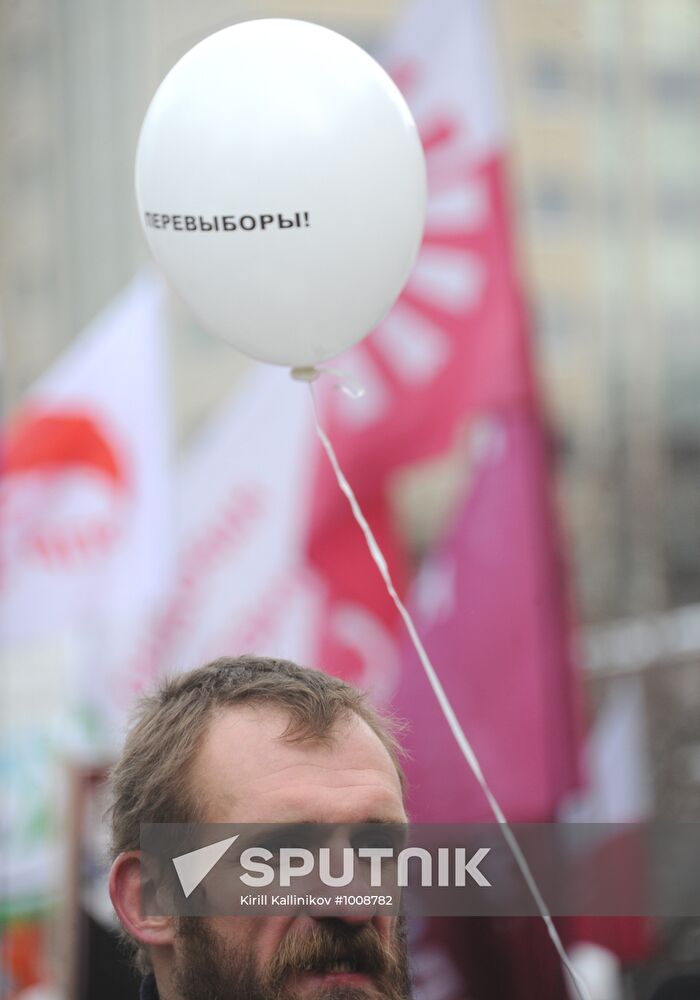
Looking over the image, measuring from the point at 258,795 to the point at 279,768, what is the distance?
0.04 meters

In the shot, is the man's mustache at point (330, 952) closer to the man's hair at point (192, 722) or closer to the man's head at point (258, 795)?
the man's head at point (258, 795)

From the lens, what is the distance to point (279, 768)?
2.08 m

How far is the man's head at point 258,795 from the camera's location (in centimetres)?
199

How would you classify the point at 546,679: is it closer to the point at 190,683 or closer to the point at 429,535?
the point at 190,683

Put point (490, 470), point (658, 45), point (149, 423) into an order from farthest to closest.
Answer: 1. point (658, 45)
2. point (149, 423)
3. point (490, 470)

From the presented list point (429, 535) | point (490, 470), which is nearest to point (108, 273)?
point (429, 535)

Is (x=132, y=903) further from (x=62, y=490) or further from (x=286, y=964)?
(x=62, y=490)

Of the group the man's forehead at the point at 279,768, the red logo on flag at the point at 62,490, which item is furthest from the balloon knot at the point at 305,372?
the red logo on flag at the point at 62,490

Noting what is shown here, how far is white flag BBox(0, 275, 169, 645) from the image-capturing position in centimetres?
753

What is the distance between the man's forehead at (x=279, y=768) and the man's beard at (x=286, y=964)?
0.14 meters

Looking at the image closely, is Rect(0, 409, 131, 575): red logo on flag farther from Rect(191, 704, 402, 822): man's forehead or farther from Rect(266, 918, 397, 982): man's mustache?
Rect(266, 918, 397, 982): man's mustache

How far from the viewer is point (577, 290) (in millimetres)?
28969

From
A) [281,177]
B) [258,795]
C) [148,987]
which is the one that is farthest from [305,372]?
[148,987]

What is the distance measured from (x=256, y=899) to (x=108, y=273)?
70.7 ft
